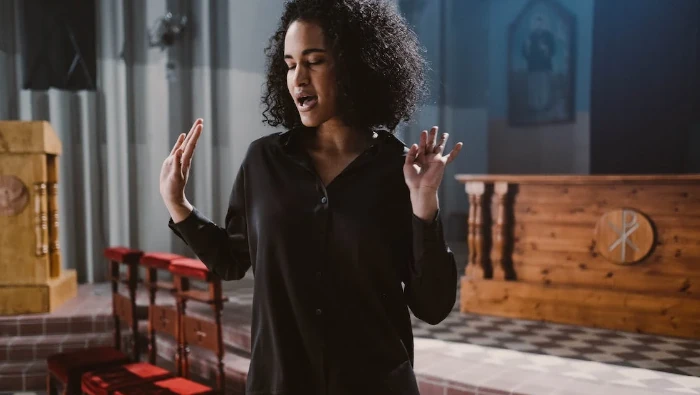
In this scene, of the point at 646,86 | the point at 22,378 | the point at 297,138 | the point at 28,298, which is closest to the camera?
the point at 297,138

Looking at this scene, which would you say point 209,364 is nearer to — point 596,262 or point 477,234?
point 477,234

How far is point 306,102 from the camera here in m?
1.29

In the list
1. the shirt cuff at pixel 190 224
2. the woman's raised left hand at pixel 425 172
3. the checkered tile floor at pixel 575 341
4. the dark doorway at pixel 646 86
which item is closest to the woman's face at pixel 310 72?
the woman's raised left hand at pixel 425 172

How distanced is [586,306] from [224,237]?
13.6 ft

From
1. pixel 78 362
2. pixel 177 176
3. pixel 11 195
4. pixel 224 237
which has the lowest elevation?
pixel 78 362

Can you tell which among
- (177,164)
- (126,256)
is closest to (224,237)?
(177,164)

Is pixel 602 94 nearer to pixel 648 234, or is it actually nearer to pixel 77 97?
pixel 648 234

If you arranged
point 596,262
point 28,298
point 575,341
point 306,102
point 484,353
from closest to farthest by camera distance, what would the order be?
point 306,102, point 484,353, point 575,341, point 28,298, point 596,262

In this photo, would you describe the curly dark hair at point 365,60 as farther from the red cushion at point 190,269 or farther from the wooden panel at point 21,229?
the wooden panel at point 21,229

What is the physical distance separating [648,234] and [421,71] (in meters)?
3.77

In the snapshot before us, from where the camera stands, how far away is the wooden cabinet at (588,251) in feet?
14.7

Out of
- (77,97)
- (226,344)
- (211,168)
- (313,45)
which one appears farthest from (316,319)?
(77,97)

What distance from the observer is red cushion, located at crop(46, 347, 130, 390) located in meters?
3.32

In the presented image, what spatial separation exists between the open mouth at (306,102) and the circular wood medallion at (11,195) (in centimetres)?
408
